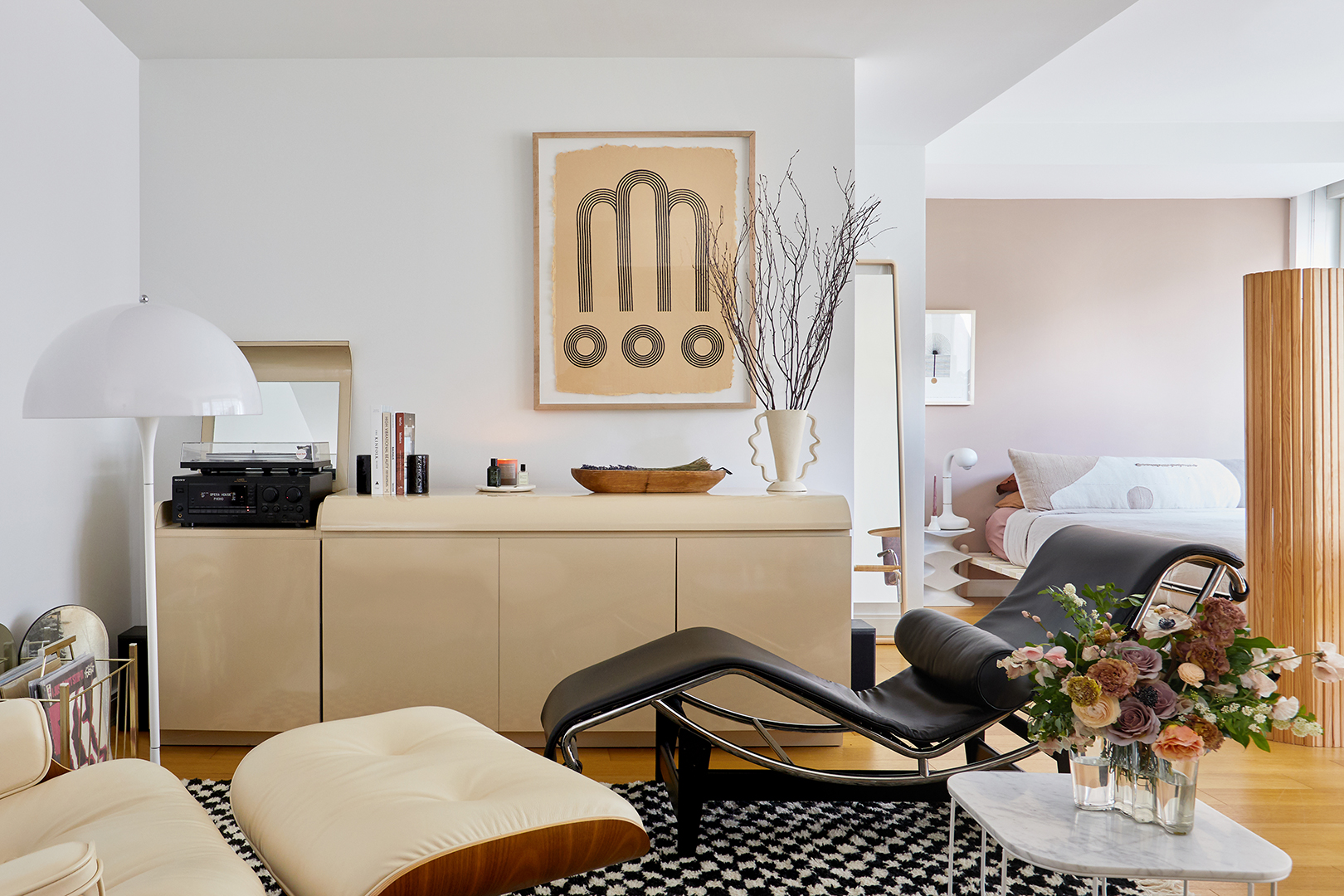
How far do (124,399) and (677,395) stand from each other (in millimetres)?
1879

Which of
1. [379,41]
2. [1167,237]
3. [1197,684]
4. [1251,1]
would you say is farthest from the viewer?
[1167,237]

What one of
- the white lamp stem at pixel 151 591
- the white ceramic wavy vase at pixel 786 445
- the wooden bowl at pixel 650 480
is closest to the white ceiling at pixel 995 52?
the white ceramic wavy vase at pixel 786 445

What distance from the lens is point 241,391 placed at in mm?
2020

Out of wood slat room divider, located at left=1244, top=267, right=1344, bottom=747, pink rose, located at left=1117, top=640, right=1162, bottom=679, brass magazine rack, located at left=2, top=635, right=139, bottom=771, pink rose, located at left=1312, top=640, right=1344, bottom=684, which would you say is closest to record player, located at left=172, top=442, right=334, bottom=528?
brass magazine rack, located at left=2, top=635, right=139, bottom=771

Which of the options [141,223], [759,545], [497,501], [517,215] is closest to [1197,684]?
[759,545]

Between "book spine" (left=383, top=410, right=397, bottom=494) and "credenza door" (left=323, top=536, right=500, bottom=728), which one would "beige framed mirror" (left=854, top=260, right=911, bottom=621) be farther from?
"book spine" (left=383, top=410, right=397, bottom=494)

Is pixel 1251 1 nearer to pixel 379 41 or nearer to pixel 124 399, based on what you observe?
pixel 379 41

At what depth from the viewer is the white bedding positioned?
4355 mm

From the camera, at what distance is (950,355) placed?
559 cm

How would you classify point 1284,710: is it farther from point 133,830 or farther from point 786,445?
point 133,830

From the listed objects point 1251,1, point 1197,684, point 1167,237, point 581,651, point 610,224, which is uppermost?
point 1251,1

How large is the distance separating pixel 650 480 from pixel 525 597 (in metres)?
0.56

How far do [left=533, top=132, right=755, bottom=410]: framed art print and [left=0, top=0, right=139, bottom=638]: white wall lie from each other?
148 centimetres

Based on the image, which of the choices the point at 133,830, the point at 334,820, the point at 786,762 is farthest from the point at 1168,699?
the point at 133,830
